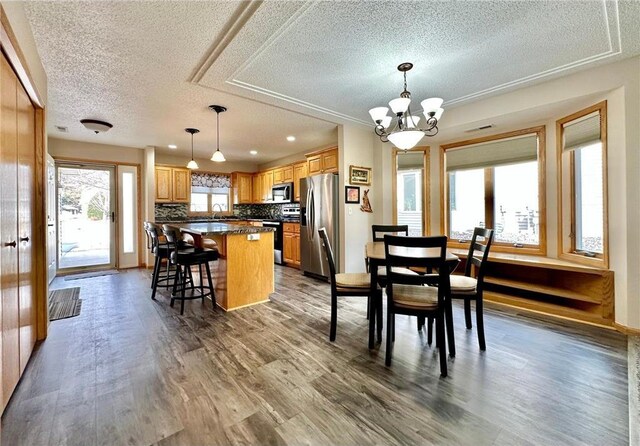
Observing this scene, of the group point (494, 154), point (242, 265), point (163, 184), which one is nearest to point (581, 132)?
point (494, 154)

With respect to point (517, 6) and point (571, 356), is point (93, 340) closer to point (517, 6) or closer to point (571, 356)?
point (571, 356)

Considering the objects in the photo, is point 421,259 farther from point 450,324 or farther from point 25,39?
point 25,39

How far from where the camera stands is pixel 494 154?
155 inches

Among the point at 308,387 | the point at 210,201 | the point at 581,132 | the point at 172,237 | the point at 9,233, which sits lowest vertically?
the point at 308,387

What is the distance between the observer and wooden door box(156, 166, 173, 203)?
5922 millimetres

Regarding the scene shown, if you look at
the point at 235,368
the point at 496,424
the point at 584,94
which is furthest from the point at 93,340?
the point at 584,94

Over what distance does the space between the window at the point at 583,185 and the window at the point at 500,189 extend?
9.3 inches

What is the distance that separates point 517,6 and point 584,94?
1.55 metres

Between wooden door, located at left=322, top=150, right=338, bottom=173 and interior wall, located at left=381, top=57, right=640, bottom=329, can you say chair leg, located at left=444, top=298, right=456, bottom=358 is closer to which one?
interior wall, located at left=381, top=57, right=640, bottom=329

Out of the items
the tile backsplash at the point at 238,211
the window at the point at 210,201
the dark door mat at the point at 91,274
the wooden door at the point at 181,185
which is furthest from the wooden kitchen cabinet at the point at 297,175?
the dark door mat at the point at 91,274

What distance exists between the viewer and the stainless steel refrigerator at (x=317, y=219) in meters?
4.48

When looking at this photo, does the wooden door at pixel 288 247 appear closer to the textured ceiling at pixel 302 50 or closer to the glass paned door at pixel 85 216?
the textured ceiling at pixel 302 50

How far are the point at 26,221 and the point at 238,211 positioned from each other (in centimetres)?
546

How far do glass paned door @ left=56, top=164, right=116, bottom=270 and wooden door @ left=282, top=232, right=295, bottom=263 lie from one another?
337 centimetres
